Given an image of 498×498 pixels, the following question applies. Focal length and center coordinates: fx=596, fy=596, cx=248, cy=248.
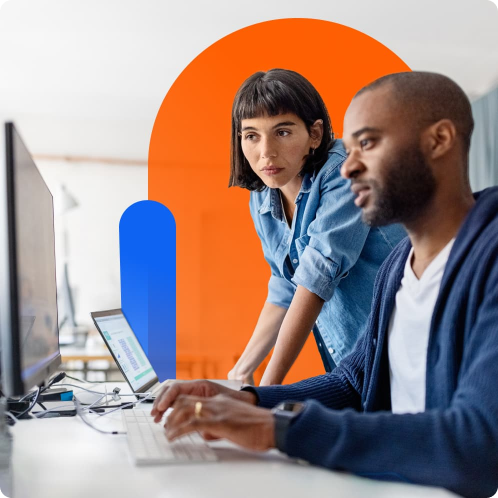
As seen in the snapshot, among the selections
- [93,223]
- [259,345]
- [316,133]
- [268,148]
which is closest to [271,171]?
[268,148]

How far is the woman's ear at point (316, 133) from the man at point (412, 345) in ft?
1.94

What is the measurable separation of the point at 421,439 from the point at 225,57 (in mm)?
2584

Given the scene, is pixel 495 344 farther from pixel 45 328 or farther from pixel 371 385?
pixel 45 328

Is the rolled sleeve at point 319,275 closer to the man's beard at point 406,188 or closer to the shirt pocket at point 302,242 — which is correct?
the shirt pocket at point 302,242

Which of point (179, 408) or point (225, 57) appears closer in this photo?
point (179, 408)

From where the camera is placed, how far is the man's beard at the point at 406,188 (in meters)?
1.04

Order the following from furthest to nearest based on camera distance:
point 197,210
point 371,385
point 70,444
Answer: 1. point 197,210
2. point 371,385
3. point 70,444

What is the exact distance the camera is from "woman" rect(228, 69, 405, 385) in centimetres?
159

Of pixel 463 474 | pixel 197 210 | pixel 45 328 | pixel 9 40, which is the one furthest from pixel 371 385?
pixel 9 40

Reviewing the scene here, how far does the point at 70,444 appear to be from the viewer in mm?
1003

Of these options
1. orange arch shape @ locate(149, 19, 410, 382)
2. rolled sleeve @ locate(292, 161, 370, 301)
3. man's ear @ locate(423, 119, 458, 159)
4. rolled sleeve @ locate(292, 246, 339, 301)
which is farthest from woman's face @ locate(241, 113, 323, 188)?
orange arch shape @ locate(149, 19, 410, 382)

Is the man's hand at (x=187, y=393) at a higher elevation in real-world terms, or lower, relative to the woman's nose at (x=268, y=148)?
lower

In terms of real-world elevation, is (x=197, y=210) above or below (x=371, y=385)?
above

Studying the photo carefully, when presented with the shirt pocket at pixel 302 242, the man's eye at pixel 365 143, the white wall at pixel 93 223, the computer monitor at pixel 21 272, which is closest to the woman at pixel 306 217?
the shirt pocket at pixel 302 242
